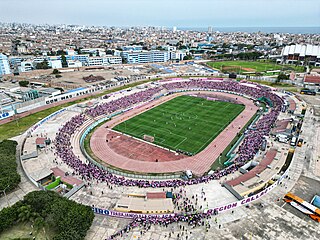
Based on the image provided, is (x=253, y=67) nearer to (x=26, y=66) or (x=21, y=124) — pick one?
(x=21, y=124)

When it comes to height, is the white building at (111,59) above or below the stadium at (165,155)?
above

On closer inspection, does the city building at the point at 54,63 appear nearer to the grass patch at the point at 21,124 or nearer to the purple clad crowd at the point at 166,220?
the grass patch at the point at 21,124

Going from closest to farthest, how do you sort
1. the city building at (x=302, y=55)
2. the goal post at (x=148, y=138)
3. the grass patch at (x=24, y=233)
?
1. the grass patch at (x=24, y=233)
2. the goal post at (x=148, y=138)
3. the city building at (x=302, y=55)

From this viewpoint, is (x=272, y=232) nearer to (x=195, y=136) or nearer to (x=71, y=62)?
(x=195, y=136)

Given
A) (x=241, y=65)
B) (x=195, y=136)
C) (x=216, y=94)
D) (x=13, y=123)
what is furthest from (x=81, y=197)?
(x=241, y=65)

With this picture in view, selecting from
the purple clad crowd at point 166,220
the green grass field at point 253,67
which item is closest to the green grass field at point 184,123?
the purple clad crowd at point 166,220
